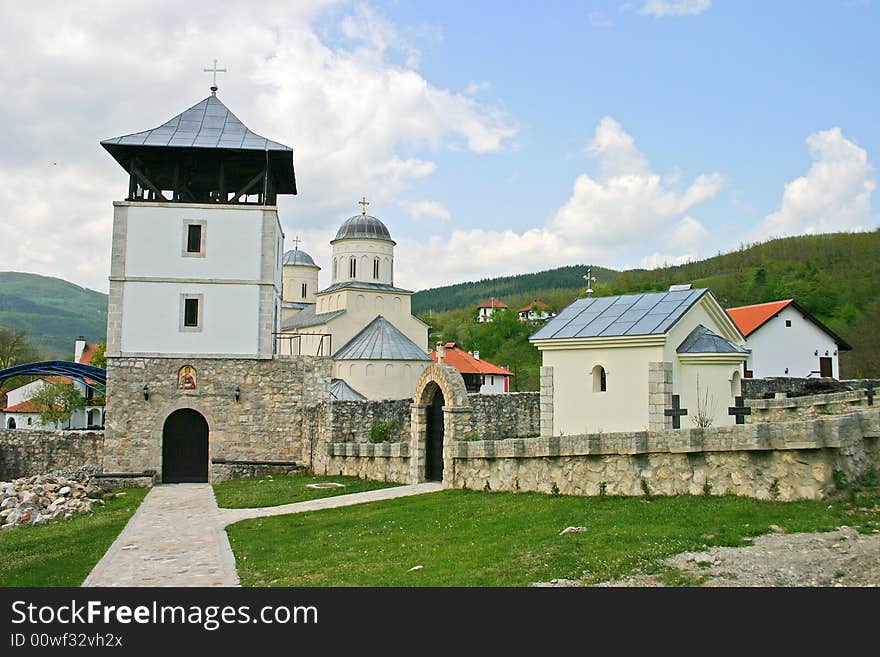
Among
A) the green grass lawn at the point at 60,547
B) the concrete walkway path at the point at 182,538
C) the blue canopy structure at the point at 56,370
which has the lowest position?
the green grass lawn at the point at 60,547

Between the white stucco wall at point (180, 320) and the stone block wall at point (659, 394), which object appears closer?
the stone block wall at point (659, 394)

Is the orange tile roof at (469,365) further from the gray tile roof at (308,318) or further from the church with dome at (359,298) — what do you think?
the church with dome at (359,298)

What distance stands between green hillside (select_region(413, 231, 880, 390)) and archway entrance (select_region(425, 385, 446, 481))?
2791 centimetres

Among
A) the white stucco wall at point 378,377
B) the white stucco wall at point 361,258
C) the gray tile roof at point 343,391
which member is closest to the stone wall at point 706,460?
the gray tile roof at point 343,391

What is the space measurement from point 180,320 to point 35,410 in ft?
83.7

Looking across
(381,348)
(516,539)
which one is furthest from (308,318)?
(516,539)

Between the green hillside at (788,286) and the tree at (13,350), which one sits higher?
the green hillside at (788,286)

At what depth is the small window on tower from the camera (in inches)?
897

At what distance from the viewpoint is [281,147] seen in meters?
22.6

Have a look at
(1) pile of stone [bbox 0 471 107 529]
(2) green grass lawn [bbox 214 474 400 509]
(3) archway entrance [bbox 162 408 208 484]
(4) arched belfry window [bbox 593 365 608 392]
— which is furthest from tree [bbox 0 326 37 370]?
(4) arched belfry window [bbox 593 365 608 392]

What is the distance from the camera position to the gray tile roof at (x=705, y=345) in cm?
1667

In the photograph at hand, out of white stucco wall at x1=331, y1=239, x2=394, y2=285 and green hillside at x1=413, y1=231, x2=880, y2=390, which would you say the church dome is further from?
green hillside at x1=413, y1=231, x2=880, y2=390

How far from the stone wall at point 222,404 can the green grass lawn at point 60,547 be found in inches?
177
